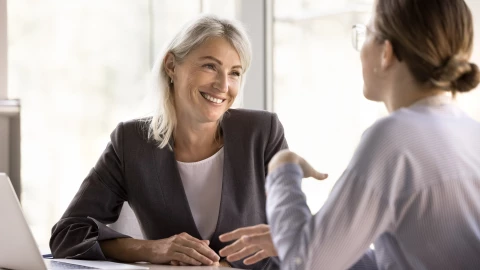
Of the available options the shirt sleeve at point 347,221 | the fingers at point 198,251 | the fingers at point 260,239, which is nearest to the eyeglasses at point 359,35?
the shirt sleeve at point 347,221

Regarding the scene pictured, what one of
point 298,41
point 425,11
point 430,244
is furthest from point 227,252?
point 298,41

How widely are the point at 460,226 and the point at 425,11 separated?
40cm

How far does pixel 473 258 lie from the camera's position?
1313mm

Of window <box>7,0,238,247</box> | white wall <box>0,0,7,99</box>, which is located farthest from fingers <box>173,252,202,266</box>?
white wall <box>0,0,7,99</box>

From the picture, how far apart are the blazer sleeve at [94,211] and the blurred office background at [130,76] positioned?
0.72m

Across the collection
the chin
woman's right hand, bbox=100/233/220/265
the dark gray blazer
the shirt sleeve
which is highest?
the chin

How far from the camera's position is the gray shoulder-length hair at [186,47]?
8.33ft

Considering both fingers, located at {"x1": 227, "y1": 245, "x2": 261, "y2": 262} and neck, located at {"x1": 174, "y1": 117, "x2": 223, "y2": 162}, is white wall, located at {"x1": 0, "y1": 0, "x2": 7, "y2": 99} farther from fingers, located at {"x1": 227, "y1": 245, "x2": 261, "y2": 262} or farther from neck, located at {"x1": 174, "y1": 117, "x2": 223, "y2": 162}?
fingers, located at {"x1": 227, "y1": 245, "x2": 261, "y2": 262}

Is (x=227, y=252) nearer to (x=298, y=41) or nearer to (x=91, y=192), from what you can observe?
(x=91, y=192)

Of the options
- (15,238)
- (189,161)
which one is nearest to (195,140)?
(189,161)

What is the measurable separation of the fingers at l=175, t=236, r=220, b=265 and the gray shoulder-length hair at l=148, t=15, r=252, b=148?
467 mm

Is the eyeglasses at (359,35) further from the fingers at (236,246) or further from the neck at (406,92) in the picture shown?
the fingers at (236,246)

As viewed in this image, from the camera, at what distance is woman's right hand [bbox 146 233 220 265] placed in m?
2.08

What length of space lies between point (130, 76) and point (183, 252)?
207cm
